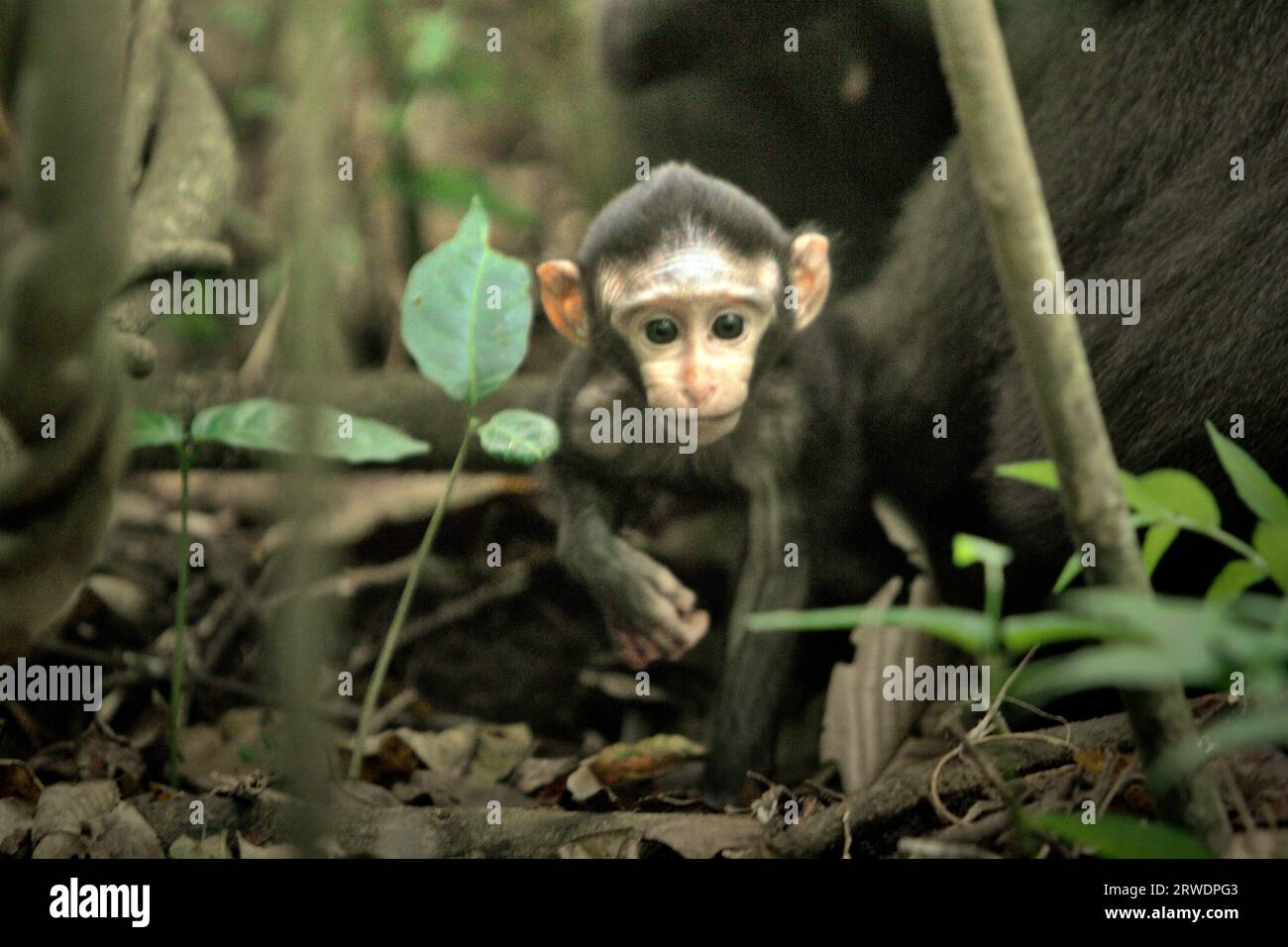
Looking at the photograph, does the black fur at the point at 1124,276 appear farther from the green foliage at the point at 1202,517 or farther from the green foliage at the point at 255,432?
the green foliage at the point at 255,432

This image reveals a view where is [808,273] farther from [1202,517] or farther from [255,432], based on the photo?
[1202,517]

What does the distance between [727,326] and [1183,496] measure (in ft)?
A: 3.91

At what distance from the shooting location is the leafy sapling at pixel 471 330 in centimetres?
226

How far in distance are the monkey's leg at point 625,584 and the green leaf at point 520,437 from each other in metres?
0.38

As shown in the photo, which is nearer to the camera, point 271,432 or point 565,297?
point 271,432

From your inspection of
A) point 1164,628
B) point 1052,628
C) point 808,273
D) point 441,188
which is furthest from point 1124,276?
point 441,188

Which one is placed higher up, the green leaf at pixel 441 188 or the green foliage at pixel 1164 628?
the green leaf at pixel 441 188

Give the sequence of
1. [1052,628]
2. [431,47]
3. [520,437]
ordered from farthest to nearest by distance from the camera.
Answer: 1. [431,47]
2. [520,437]
3. [1052,628]

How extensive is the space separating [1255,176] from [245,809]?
194 cm

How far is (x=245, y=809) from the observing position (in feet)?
6.62

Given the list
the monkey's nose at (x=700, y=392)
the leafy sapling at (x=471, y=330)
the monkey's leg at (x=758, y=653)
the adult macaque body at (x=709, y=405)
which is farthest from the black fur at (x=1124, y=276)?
the leafy sapling at (x=471, y=330)

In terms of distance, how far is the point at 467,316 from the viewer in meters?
2.30

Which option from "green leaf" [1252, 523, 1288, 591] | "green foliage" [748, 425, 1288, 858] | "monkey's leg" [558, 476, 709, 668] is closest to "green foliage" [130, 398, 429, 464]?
"monkey's leg" [558, 476, 709, 668]
